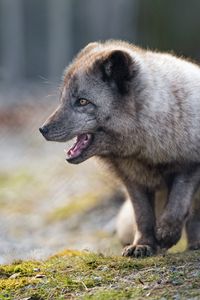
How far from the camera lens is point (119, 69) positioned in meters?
6.00

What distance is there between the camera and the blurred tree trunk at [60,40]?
59.0 feet

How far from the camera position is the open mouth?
19.9ft

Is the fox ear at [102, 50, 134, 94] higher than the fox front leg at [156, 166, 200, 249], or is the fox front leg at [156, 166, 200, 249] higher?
the fox ear at [102, 50, 134, 94]

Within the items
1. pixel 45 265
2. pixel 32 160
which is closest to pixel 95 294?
pixel 45 265

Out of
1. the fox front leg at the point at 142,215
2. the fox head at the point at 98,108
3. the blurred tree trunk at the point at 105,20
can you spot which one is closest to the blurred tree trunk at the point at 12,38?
the blurred tree trunk at the point at 105,20

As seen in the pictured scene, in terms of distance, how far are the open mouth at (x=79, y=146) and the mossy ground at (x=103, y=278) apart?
73 centimetres

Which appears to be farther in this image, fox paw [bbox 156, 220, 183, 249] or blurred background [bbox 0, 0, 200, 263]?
blurred background [bbox 0, 0, 200, 263]

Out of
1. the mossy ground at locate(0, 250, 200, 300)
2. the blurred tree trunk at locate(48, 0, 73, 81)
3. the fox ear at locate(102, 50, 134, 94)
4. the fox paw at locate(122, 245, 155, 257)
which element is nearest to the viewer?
the mossy ground at locate(0, 250, 200, 300)

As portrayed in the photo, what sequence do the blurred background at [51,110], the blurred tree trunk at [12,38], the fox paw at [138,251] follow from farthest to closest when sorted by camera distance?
the blurred tree trunk at [12,38]
the blurred background at [51,110]
the fox paw at [138,251]

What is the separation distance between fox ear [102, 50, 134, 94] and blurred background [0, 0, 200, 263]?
81cm

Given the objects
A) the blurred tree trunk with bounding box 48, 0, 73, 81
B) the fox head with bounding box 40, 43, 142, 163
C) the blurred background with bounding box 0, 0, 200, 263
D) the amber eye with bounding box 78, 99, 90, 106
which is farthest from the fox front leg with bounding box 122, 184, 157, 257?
the blurred tree trunk with bounding box 48, 0, 73, 81

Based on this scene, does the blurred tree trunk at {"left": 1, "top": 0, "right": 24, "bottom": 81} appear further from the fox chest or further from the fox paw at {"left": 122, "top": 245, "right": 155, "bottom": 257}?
the fox paw at {"left": 122, "top": 245, "right": 155, "bottom": 257}

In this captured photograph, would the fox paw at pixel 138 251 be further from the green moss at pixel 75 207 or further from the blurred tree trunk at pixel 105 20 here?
the blurred tree trunk at pixel 105 20

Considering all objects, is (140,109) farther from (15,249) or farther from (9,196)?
(9,196)
